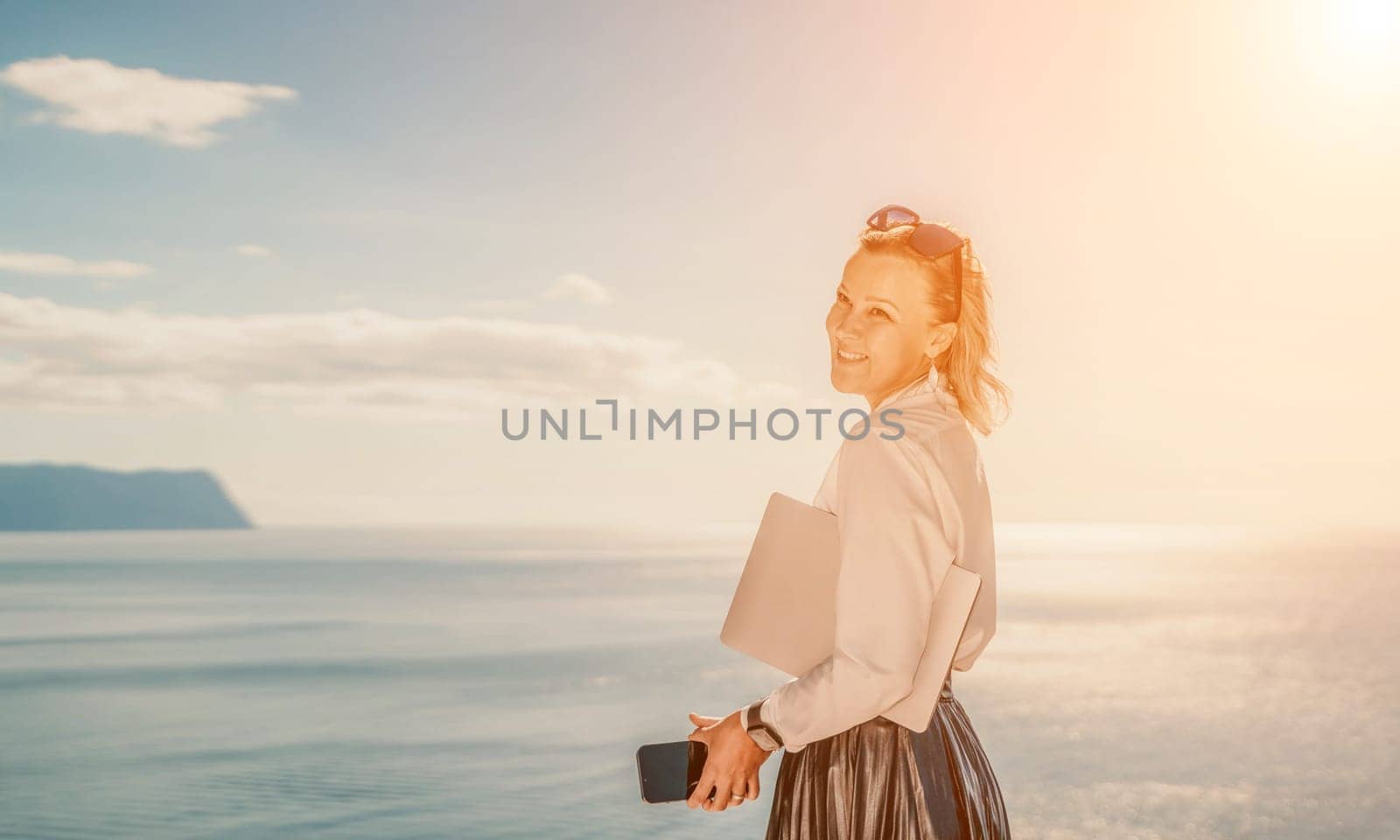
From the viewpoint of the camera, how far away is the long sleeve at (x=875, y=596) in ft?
4.17

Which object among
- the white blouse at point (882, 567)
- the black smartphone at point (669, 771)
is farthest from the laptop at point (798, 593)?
the black smartphone at point (669, 771)

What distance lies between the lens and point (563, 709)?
34.0ft

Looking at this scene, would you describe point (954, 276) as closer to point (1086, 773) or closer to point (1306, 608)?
point (1086, 773)

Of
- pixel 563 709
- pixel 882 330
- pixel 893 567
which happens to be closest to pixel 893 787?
pixel 893 567

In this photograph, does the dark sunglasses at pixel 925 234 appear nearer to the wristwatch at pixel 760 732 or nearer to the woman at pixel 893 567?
the woman at pixel 893 567

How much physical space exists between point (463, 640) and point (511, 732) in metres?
6.73

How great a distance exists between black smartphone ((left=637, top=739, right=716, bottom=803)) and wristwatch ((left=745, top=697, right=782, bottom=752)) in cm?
6

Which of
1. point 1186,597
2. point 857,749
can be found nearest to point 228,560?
point 1186,597

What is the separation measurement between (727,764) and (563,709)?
9.29 meters

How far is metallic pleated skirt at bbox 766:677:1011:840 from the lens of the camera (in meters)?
1.37

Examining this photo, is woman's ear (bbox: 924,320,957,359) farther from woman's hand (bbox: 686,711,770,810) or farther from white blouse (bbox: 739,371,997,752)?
woman's hand (bbox: 686,711,770,810)

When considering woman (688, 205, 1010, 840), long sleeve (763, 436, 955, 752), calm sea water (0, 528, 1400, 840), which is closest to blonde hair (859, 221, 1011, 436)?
woman (688, 205, 1010, 840)

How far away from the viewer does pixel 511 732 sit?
959 cm

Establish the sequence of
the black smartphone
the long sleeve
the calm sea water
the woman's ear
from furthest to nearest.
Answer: the calm sea water
the woman's ear
the black smartphone
the long sleeve
